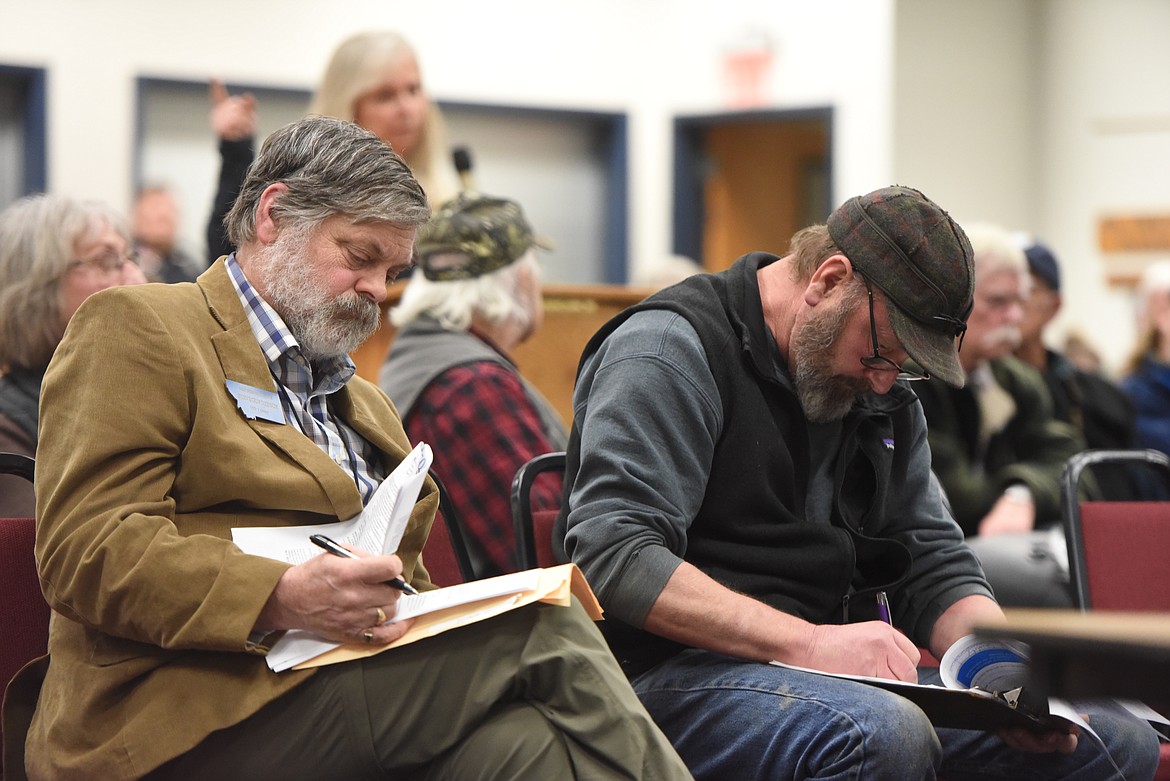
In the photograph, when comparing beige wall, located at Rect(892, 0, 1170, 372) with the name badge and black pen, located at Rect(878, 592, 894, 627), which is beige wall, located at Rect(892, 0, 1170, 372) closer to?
black pen, located at Rect(878, 592, 894, 627)

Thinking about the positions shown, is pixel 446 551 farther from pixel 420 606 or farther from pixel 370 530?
pixel 420 606

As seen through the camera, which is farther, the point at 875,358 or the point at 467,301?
the point at 467,301

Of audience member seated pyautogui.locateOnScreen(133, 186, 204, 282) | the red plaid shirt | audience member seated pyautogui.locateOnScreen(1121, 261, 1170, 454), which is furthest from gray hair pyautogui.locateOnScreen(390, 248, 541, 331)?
audience member seated pyautogui.locateOnScreen(133, 186, 204, 282)

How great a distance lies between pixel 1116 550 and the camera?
9.16 ft

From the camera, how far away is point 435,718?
1.71 metres

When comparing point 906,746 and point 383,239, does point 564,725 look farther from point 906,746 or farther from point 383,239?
point 383,239

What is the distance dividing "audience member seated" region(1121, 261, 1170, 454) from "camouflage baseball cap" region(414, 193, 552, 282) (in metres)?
2.52

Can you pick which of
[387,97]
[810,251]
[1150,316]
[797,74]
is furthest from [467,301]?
[797,74]

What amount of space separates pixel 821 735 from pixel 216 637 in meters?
0.83

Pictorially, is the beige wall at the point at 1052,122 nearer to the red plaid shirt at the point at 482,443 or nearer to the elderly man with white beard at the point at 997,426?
the elderly man with white beard at the point at 997,426

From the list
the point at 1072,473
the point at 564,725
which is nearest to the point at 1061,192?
the point at 1072,473

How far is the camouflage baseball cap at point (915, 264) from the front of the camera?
2.12 meters

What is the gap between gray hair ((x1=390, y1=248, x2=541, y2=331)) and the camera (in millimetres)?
3191

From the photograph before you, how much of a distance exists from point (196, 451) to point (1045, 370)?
11.1 feet
